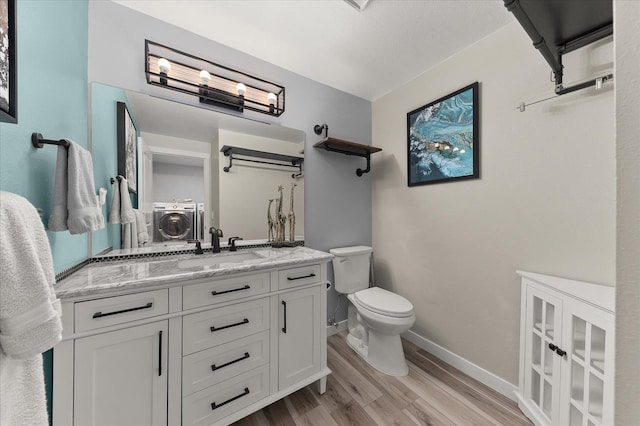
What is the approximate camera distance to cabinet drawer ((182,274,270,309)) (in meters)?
1.05

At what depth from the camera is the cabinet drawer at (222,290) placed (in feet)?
3.44

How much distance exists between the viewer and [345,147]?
82.8 inches

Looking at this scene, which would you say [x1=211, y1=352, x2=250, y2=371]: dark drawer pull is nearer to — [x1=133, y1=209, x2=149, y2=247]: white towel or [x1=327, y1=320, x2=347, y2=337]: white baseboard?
[x1=133, y1=209, x2=149, y2=247]: white towel

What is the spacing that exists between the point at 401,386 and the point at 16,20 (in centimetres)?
244

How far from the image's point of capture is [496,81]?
1511 millimetres

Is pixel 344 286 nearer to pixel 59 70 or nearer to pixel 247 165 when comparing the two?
pixel 247 165

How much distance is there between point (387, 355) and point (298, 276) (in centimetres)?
98

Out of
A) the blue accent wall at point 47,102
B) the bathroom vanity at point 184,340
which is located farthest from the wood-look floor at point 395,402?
the blue accent wall at point 47,102

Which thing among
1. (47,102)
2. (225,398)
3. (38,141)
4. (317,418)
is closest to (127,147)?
(47,102)

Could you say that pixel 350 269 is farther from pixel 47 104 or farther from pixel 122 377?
pixel 47 104

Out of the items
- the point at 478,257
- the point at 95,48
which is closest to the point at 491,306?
the point at 478,257

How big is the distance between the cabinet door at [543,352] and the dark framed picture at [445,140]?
0.86m

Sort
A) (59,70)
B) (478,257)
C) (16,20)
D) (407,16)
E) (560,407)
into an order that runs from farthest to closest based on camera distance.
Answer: (478,257), (407,16), (560,407), (59,70), (16,20)

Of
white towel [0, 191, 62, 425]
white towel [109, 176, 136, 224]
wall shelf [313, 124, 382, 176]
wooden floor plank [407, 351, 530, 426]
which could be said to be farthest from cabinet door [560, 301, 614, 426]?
white towel [109, 176, 136, 224]
